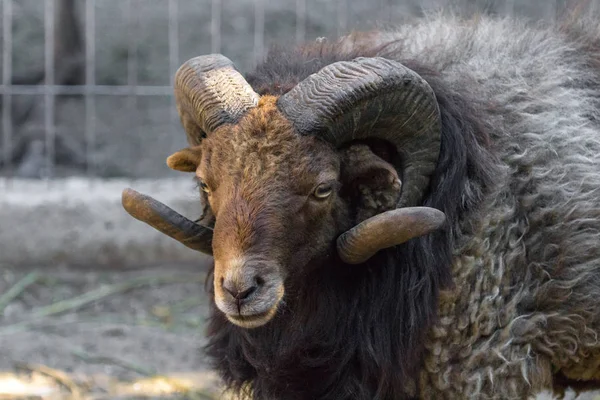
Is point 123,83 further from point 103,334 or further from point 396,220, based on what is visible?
point 396,220

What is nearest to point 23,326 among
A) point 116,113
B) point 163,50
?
point 116,113

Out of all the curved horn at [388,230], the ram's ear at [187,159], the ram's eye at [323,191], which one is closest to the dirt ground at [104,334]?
the ram's ear at [187,159]

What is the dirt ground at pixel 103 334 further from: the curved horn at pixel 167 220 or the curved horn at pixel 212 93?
the curved horn at pixel 212 93

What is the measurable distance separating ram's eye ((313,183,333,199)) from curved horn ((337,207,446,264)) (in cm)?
20

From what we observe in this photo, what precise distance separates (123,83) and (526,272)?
713cm

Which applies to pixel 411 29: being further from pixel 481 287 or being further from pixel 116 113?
pixel 116 113

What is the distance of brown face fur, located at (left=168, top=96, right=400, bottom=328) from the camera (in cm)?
399

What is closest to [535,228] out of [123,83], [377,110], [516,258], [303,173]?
[516,258]

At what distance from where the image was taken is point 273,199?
408 cm

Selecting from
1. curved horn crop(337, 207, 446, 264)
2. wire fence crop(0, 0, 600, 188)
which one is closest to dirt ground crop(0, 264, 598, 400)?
wire fence crop(0, 0, 600, 188)

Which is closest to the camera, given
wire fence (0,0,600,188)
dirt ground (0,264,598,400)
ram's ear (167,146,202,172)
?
ram's ear (167,146,202,172)

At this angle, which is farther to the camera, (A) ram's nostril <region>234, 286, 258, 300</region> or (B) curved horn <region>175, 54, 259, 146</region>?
(B) curved horn <region>175, 54, 259, 146</region>

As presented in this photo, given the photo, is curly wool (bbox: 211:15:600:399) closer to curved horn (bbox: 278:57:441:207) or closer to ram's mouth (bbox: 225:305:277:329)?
curved horn (bbox: 278:57:441:207)

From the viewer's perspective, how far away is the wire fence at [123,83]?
9.20 metres
